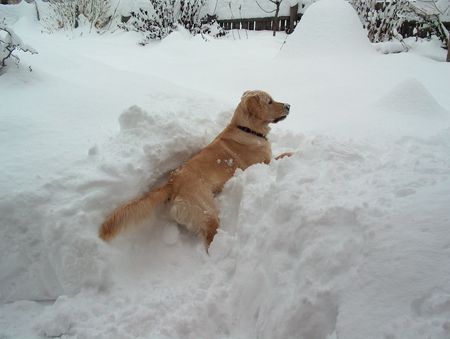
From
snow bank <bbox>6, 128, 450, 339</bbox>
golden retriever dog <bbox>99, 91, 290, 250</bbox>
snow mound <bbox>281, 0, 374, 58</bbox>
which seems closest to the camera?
snow bank <bbox>6, 128, 450, 339</bbox>

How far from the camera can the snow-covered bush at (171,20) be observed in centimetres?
1093

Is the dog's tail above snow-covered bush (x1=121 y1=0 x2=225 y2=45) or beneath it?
beneath

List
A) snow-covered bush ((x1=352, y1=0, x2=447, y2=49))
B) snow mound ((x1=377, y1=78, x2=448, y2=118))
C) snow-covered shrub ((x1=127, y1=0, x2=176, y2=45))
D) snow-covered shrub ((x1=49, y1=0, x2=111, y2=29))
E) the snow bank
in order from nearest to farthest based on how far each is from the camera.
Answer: the snow bank
snow mound ((x1=377, y1=78, x2=448, y2=118))
snow-covered bush ((x1=352, y1=0, x2=447, y2=49))
snow-covered shrub ((x1=127, y1=0, x2=176, y2=45))
snow-covered shrub ((x1=49, y1=0, x2=111, y2=29))

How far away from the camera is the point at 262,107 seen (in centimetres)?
357

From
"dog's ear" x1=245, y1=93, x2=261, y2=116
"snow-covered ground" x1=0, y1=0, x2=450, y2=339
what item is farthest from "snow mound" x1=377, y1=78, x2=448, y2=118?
"dog's ear" x1=245, y1=93, x2=261, y2=116

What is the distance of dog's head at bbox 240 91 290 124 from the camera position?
3.54m

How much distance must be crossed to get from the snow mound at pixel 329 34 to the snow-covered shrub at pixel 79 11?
8.70m

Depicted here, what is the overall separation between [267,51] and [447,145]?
646 centimetres

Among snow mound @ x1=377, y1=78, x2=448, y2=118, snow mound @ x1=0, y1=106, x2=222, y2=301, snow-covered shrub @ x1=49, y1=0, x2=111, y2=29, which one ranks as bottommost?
snow mound @ x1=0, y1=106, x2=222, y2=301

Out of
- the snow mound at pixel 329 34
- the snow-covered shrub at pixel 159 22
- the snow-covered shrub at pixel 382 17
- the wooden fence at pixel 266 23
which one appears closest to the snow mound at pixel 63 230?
the snow mound at pixel 329 34

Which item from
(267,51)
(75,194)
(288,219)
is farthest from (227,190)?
(267,51)

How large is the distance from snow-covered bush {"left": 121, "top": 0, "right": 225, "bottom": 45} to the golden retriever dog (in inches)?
323

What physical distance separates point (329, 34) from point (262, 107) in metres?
3.54

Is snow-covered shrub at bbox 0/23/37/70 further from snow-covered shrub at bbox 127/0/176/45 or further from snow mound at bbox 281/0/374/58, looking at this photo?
snow-covered shrub at bbox 127/0/176/45
